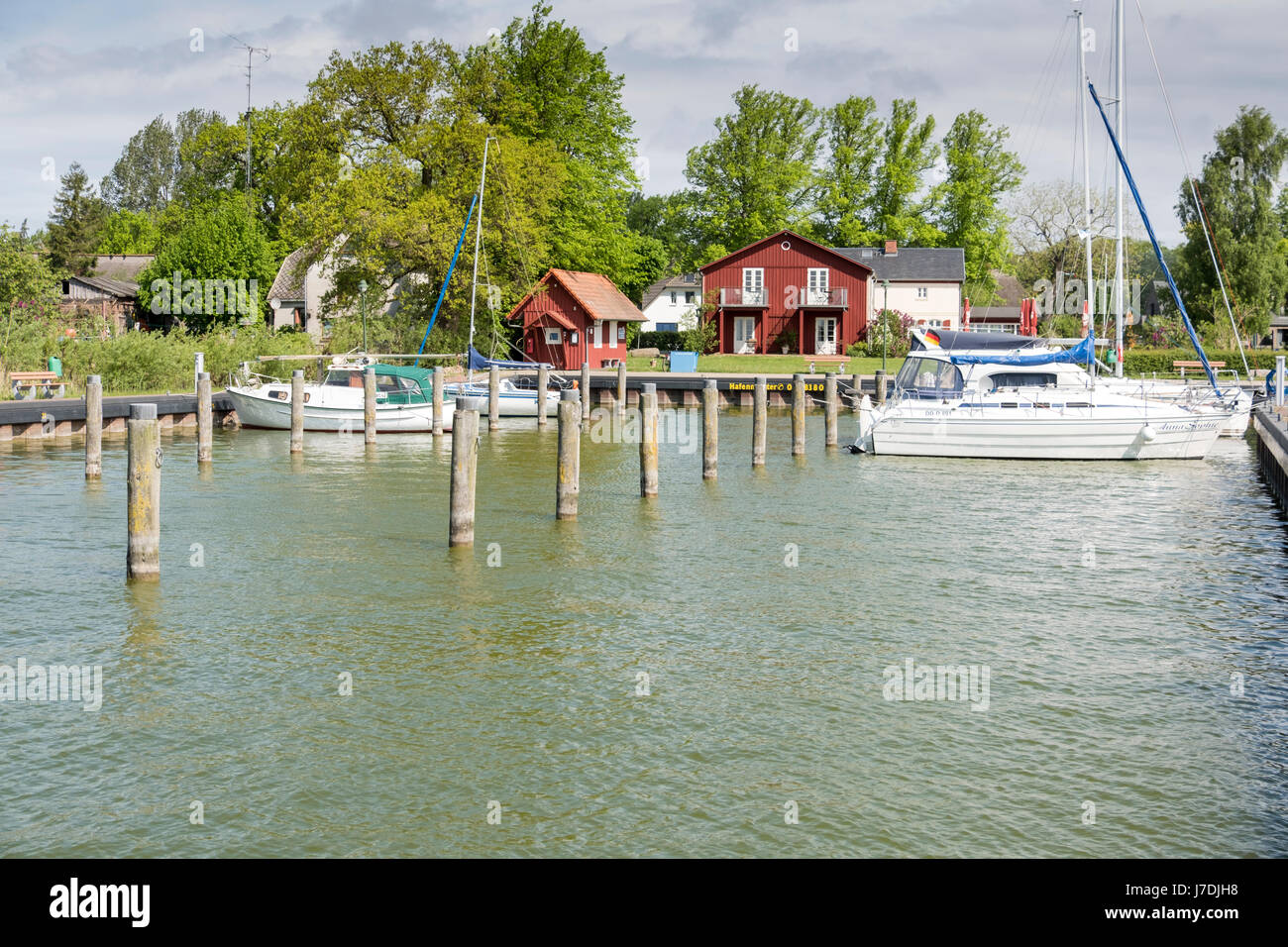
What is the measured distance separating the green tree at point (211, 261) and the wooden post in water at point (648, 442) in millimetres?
48570

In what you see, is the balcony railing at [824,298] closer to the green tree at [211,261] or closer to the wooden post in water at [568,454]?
the green tree at [211,261]

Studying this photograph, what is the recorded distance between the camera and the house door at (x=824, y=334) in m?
73.6

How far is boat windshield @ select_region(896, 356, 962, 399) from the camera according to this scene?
32781 millimetres

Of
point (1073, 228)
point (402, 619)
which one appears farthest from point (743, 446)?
point (1073, 228)

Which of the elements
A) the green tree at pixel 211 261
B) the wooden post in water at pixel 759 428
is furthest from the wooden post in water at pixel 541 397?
the green tree at pixel 211 261

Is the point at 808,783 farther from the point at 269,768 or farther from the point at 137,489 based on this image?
the point at 137,489

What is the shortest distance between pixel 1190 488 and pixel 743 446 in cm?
1226

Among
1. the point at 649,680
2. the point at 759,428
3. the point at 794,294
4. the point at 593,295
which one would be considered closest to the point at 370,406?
the point at 759,428

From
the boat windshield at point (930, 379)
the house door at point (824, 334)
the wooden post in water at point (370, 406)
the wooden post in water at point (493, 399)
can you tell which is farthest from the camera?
the house door at point (824, 334)

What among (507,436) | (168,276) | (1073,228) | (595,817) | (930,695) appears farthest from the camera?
(1073,228)

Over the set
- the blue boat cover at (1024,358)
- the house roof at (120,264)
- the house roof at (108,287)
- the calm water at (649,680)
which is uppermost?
the house roof at (120,264)

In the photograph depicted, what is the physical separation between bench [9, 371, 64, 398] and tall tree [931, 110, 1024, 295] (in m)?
66.9

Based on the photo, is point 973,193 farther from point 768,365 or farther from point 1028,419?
point 1028,419
